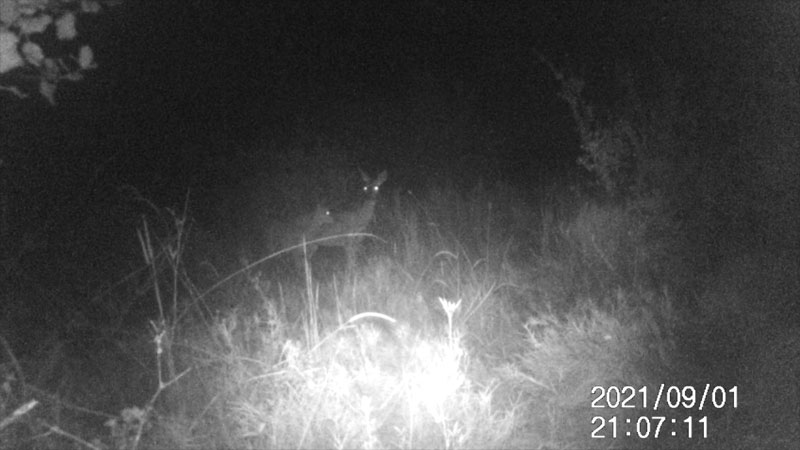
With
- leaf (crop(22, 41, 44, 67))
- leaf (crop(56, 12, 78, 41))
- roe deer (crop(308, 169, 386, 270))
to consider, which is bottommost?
roe deer (crop(308, 169, 386, 270))

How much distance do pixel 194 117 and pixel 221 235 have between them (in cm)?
122

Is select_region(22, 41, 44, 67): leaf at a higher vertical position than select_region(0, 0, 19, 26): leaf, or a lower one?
lower

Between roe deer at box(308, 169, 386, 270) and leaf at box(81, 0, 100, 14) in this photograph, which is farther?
roe deer at box(308, 169, 386, 270)

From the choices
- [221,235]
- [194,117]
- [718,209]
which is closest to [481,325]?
[718,209]

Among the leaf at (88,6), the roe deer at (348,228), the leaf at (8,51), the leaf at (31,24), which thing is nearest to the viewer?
the leaf at (8,51)

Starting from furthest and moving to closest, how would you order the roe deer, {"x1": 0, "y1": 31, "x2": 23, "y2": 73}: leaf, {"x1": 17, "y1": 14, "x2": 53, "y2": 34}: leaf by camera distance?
the roe deer < {"x1": 17, "y1": 14, "x2": 53, "y2": 34}: leaf < {"x1": 0, "y1": 31, "x2": 23, "y2": 73}: leaf

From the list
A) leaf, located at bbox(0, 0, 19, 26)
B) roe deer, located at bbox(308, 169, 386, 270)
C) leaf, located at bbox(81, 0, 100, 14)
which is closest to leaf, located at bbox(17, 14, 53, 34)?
leaf, located at bbox(0, 0, 19, 26)

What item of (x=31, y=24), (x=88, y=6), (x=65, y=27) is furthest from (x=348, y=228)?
(x=31, y=24)

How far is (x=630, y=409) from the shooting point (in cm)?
479

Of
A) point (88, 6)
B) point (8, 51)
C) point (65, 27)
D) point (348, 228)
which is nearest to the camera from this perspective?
point (8, 51)

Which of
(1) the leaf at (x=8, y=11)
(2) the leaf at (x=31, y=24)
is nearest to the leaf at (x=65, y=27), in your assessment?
(2) the leaf at (x=31, y=24)

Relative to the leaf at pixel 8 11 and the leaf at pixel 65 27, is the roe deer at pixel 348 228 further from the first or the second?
the leaf at pixel 8 11

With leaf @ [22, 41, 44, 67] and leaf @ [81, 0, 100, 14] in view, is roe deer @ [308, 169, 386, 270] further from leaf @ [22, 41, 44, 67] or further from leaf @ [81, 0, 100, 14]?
leaf @ [22, 41, 44, 67]

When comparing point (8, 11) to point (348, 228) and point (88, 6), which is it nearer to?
point (88, 6)
